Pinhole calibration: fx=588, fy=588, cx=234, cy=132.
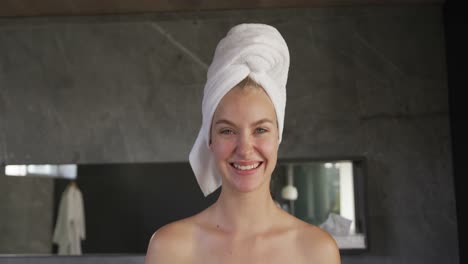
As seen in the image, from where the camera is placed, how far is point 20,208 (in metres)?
3.88

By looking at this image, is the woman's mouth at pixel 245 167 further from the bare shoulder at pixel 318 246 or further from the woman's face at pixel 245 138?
the bare shoulder at pixel 318 246

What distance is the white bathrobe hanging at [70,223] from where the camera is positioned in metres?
3.77

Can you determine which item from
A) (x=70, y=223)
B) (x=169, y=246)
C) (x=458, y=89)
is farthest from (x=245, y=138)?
(x=70, y=223)

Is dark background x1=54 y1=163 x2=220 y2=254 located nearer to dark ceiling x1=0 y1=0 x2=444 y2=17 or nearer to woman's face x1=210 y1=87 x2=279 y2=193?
dark ceiling x1=0 y1=0 x2=444 y2=17

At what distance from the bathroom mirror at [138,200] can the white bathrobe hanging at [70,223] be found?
0.03 m

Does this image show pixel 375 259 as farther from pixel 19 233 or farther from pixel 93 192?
pixel 19 233

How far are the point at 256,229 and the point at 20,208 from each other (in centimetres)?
283

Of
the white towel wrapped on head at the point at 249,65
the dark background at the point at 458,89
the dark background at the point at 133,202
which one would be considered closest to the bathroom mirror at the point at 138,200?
the dark background at the point at 133,202

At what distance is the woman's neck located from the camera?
1444mm

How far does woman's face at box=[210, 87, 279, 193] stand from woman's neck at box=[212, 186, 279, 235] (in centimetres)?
7

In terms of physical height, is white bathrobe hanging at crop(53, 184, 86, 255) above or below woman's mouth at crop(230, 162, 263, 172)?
below

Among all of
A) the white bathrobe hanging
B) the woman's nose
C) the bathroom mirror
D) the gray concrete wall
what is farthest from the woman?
the white bathrobe hanging

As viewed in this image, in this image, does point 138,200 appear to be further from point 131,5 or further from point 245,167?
point 245,167

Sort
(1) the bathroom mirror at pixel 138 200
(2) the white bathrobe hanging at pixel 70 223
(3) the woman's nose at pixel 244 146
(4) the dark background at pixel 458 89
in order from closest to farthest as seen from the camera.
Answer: (3) the woman's nose at pixel 244 146
(4) the dark background at pixel 458 89
(1) the bathroom mirror at pixel 138 200
(2) the white bathrobe hanging at pixel 70 223
